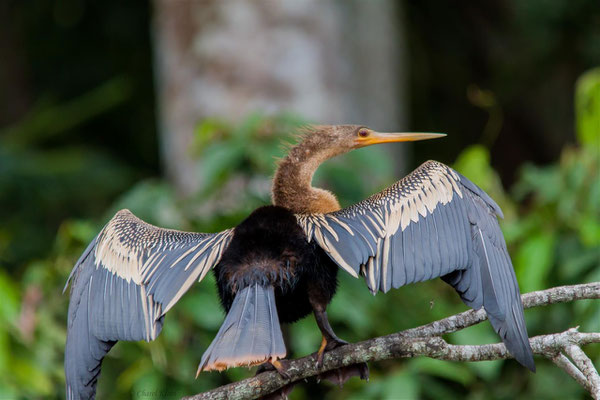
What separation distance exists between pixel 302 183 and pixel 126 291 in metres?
0.84

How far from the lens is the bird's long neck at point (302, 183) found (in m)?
3.31

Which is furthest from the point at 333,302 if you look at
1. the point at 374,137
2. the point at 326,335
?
the point at 326,335

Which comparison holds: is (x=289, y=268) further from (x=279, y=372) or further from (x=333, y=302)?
(x=333, y=302)

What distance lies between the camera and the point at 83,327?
2955mm

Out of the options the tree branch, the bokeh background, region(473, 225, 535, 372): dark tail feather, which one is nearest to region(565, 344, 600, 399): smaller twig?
the tree branch

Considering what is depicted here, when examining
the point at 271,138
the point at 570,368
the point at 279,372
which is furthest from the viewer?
the point at 271,138

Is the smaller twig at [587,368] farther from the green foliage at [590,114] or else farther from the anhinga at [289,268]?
the green foliage at [590,114]

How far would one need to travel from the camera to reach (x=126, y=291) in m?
2.88

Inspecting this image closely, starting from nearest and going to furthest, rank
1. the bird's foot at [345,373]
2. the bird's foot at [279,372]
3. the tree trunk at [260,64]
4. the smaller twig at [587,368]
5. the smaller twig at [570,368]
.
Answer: the smaller twig at [587,368] < the smaller twig at [570,368] < the bird's foot at [279,372] < the bird's foot at [345,373] < the tree trunk at [260,64]

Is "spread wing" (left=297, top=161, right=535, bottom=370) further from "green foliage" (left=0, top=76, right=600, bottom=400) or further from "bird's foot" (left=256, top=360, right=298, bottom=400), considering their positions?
"green foliage" (left=0, top=76, right=600, bottom=400)

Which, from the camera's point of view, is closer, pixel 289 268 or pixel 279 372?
pixel 279 372

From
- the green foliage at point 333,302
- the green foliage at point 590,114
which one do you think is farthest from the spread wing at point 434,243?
the green foliage at point 590,114

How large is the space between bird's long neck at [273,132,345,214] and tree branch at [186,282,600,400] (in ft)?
2.17

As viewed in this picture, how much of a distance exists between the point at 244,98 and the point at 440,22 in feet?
11.3
